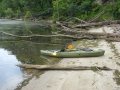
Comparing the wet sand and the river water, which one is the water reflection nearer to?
the river water

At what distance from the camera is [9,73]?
79.8 feet

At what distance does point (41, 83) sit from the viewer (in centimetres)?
2072

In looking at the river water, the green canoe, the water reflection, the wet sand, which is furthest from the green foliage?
the wet sand

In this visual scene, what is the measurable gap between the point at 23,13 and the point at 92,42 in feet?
232

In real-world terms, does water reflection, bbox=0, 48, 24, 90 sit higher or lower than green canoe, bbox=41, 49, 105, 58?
lower

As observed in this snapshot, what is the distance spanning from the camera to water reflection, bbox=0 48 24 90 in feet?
69.8

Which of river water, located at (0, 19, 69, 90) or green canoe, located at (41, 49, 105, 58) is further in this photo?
green canoe, located at (41, 49, 105, 58)

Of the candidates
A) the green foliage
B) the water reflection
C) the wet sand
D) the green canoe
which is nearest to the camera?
the wet sand

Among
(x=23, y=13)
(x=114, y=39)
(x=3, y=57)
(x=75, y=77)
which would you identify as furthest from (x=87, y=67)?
(x=23, y=13)

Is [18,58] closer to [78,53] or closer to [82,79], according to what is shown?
[78,53]

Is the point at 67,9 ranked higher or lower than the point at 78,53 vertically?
lower

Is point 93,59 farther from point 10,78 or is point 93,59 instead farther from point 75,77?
point 10,78

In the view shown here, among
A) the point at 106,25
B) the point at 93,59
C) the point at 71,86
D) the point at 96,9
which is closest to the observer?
the point at 71,86

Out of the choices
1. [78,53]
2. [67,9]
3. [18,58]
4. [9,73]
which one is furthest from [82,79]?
[67,9]
